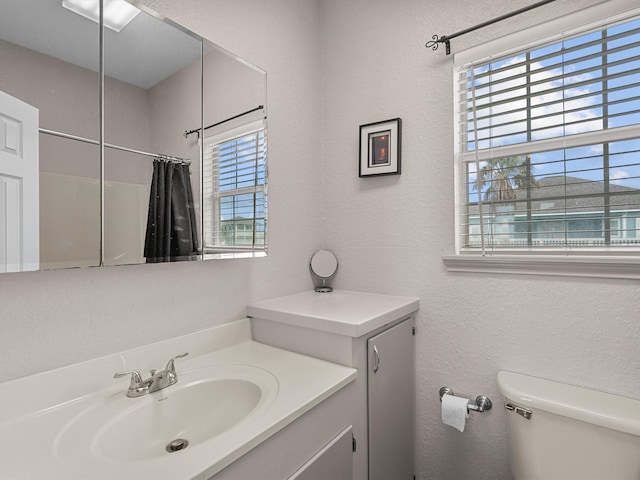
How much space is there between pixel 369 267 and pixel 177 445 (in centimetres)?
108

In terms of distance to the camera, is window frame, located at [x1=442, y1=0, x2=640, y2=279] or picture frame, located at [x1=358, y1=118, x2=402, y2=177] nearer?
window frame, located at [x1=442, y1=0, x2=640, y2=279]

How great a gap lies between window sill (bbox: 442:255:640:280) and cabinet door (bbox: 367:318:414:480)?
35 cm

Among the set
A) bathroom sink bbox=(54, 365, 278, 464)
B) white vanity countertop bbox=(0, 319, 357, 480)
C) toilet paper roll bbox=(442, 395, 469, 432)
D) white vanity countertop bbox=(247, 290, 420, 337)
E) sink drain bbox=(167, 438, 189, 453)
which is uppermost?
white vanity countertop bbox=(247, 290, 420, 337)

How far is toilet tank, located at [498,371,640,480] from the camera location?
1.00 m

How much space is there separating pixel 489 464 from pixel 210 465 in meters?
1.26

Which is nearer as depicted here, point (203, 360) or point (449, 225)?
point (203, 360)

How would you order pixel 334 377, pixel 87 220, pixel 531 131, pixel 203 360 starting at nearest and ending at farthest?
pixel 87 220 < pixel 334 377 < pixel 203 360 < pixel 531 131

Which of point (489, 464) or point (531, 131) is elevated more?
point (531, 131)

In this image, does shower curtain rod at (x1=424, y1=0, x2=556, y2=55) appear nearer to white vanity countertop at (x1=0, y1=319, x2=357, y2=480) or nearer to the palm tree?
the palm tree

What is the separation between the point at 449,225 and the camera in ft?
4.77

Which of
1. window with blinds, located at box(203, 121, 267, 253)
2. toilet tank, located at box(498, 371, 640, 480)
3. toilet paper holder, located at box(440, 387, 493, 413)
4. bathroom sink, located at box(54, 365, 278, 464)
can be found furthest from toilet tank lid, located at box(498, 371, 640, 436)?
window with blinds, located at box(203, 121, 267, 253)

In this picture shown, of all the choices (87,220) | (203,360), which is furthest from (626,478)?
(87,220)

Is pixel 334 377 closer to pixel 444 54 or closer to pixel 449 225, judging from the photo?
pixel 449 225

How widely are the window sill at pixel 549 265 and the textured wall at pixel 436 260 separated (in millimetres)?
31
